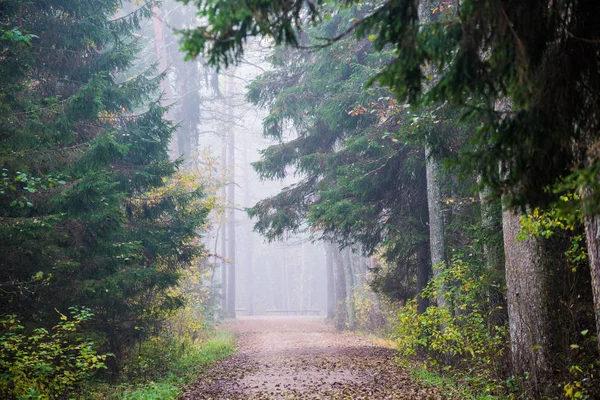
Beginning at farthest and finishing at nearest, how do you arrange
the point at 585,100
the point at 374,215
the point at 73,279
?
the point at 374,215 → the point at 73,279 → the point at 585,100

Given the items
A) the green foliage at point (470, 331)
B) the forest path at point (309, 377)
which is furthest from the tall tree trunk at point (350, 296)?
the green foliage at point (470, 331)

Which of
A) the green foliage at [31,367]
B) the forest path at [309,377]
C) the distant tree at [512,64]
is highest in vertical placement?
the distant tree at [512,64]

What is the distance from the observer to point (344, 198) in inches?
531

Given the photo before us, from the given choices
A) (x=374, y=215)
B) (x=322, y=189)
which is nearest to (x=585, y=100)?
(x=374, y=215)

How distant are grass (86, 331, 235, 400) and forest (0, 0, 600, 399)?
9 cm

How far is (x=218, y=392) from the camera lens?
28.6 feet

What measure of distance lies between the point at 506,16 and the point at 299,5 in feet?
5.10

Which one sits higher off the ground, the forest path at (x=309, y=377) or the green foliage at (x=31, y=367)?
the green foliage at (x=31, y=367)

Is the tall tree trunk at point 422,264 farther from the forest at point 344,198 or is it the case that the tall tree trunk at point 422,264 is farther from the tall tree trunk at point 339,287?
the tall tree trunk at point 339,287

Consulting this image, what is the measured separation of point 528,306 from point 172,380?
682 centimetres

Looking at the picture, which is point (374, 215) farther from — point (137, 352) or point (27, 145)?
point (27, 145)

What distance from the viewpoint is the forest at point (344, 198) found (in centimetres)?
381

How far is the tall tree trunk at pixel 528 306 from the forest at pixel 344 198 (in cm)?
3

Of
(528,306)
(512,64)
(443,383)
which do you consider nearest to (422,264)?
(443,383)
